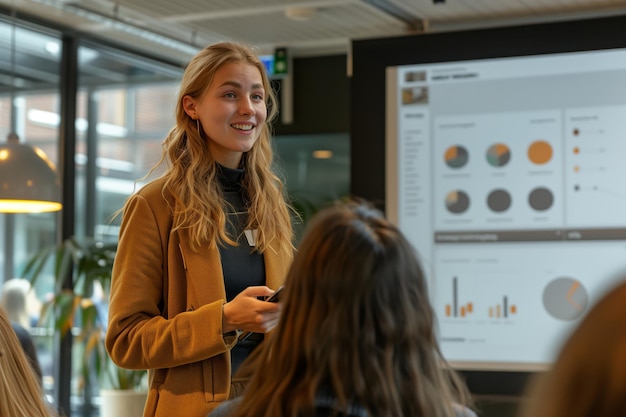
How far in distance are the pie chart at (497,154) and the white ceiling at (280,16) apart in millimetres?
1068

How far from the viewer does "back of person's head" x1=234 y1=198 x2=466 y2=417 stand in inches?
44.8

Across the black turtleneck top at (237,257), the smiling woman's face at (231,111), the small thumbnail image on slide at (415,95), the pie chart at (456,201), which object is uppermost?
the small thumbnail image on slide at (415,95)

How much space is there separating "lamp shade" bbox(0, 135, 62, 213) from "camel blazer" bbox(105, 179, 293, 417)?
2.50 meters

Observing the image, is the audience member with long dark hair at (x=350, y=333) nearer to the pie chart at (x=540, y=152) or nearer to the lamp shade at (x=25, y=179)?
the pie chart at (x=540, y=152)

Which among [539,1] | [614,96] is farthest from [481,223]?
[539,1]

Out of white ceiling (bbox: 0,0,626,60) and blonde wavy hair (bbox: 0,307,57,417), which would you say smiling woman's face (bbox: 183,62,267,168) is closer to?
blonde wavy hair (bbox: 0,307,57,417)

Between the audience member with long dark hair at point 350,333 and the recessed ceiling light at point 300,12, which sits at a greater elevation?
the recessed ceiling light at point 300,12

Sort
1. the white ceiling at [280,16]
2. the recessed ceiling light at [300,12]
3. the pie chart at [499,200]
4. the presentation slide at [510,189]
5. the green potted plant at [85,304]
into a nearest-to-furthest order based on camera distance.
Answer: the presentation slide at [510,189], the pie chart at [499,200], the white ceiling at [280,16], the recessed ceiling light at [300,12], the green potted plant at [85,304]

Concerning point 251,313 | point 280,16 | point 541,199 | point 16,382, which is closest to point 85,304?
point 280,16

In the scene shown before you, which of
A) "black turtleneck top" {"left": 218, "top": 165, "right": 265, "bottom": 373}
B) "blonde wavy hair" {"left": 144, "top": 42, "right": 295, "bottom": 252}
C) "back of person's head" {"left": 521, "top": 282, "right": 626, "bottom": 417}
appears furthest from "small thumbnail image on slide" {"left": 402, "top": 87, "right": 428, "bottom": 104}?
"back of person's head" {"left": 521, "top": 282, "right": 626, "bottom": 417}

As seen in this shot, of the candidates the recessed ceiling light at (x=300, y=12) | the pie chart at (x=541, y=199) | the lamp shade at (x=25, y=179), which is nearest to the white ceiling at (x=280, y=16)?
the recessed ceiling light at (x=300, y=12)

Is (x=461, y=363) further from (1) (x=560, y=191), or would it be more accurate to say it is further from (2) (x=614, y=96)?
(2) (x=614, y=96)

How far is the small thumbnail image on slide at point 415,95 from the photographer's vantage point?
4.34 meters

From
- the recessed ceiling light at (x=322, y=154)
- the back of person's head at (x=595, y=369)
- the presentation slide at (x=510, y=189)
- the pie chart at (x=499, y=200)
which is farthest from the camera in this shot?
the recessed ceiling light at (x=322, y=154)
